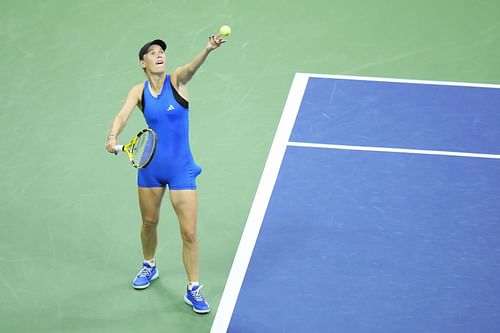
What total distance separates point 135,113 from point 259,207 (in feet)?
7.87

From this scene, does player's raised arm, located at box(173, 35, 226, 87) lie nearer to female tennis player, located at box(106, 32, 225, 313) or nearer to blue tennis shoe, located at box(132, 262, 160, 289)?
female tennis player, located at box(106, 32, 225, 313)

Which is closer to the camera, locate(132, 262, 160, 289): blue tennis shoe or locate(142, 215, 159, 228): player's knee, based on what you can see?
locate(142, 215, 159, 228): player's knee

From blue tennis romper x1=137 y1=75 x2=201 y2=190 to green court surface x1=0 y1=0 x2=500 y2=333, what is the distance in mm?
1155

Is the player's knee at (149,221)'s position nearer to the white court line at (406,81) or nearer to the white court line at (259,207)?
the white court line at (259,207)

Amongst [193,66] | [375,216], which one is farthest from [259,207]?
[193,66]

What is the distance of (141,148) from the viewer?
9.62 metres

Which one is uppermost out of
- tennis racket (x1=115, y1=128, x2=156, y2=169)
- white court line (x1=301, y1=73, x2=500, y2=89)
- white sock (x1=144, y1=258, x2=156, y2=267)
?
white court line (x1=301, y1=73, x2=500, y2=89)

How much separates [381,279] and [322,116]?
3028mm

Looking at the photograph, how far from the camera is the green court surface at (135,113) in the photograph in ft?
34.4

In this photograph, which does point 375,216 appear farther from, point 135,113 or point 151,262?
point 135,113

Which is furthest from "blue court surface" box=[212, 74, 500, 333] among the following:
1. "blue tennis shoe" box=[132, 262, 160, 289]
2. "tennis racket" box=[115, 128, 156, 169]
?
"tennis racket" box=[115, 128, 156, 169]

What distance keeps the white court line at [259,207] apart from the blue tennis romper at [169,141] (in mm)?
1078

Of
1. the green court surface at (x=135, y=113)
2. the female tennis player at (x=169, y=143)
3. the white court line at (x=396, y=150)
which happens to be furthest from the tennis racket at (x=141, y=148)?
the white court line at (x=396, y=150)

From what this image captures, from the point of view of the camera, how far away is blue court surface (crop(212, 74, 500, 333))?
10023mm
